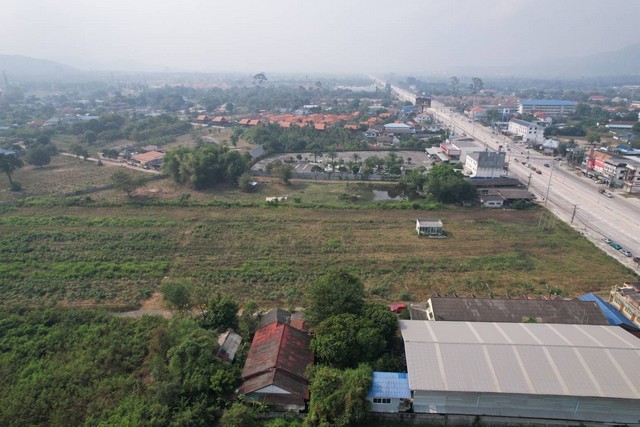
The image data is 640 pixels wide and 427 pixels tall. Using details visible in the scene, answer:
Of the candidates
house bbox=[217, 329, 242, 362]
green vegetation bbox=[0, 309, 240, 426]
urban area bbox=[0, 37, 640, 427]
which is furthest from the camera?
house bbox=[217, 329, 242, 362]

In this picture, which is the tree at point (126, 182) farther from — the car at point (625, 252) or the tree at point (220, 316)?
the car at point (625, 252)

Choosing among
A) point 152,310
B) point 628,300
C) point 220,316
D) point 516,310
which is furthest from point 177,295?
point 628,300

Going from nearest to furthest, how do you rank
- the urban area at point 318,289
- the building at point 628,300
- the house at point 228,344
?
the urban area at point 318,289 < the house at point 228,344 < the building at point 628,300

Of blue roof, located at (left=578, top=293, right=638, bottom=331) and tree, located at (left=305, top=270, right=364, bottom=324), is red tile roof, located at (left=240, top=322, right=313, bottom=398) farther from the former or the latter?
blue roof, located at (left=578, top=293, right=638, bottom=331)

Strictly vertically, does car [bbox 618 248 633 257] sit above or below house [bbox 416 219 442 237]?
below

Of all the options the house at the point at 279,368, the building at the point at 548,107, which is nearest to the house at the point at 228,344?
the house at the point at 279,368

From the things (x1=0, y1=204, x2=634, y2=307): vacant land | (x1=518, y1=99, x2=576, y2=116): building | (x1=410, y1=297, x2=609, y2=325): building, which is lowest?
(x1=0, y1=204, x2=634, y2=307): vacant land

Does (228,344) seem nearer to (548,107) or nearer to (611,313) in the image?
(611,313)

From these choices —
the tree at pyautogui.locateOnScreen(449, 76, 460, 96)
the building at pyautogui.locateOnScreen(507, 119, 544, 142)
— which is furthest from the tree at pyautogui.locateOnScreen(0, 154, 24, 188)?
the tree at pyautogui.locateOnScreen(449, 76, 460, 96)
